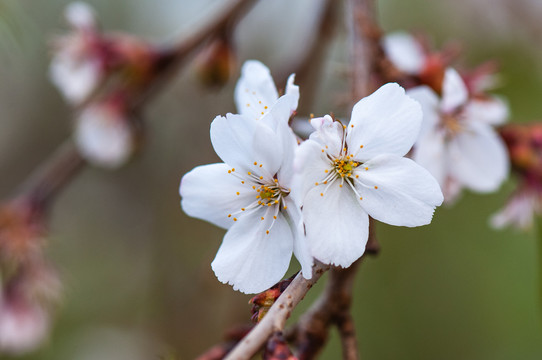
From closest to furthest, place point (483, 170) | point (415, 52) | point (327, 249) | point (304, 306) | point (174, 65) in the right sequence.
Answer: point (327, 249) < point (483, 170) < point (415, 52) < point (174, 65) < point (304, 306)

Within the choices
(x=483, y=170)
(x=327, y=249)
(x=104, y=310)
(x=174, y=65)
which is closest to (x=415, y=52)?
(x=483, y=170)

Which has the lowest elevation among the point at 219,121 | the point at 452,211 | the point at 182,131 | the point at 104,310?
the point at 452,211

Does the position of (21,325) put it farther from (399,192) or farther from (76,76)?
(399,192)

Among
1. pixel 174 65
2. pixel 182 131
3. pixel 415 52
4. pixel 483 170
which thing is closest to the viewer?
pixel 483 170

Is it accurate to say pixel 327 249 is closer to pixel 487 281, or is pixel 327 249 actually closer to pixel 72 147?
pixel 72 147

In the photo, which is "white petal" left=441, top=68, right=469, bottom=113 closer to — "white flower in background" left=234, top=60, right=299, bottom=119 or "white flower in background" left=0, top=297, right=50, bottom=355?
"white flower in background" left=234, top=60, right=299, bottom=119

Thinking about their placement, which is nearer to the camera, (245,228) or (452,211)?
(245,228)

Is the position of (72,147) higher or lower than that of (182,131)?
higher

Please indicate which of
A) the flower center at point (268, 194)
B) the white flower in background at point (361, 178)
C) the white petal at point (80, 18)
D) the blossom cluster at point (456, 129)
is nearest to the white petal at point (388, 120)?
the white flower in background at point (361, 178)

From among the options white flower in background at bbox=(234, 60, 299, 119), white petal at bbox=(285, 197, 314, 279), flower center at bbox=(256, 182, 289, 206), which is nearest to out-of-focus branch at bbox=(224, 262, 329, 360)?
white petal at bbox=(285, 197, 314, 279)
